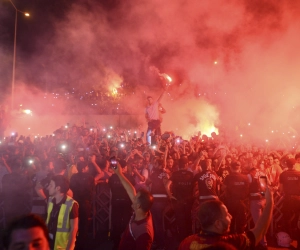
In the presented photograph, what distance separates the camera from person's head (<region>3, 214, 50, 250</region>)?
168 centimetres

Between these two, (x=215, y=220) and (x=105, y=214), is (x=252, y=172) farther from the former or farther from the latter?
(x=215, y=220)

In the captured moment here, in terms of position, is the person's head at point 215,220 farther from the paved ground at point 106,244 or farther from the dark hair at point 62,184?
the paved ground at point 106,244

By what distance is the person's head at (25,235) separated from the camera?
1.68 metres

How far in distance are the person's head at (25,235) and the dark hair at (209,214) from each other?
1.25m

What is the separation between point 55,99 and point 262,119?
1372 centimetres

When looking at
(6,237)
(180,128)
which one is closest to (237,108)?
(180,128)

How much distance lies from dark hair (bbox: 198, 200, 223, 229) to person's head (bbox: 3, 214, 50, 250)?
1.25 metres

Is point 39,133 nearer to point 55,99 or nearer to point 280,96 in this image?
point 55,99

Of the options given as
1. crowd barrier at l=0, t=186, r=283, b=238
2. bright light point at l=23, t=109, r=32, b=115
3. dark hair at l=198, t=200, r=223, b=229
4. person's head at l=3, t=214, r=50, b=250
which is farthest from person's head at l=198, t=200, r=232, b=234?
bright light point at l=23, t=109, r=32, b=115

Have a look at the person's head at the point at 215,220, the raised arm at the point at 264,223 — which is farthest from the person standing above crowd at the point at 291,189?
the person's head at the point at 215,220

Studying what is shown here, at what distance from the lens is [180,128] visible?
60.3 feet

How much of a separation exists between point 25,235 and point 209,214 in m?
1.39

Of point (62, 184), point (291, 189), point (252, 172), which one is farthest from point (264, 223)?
point (291, 189)

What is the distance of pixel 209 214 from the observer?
8.31 feet
